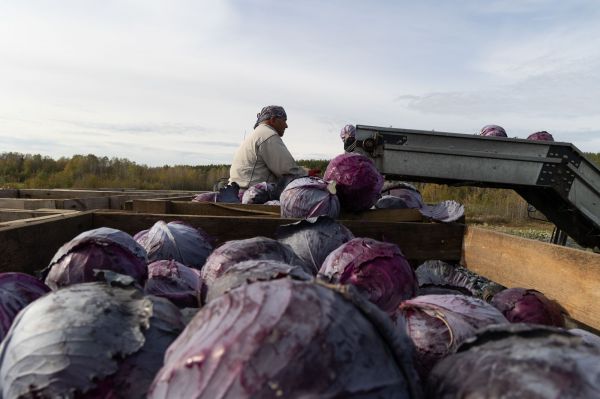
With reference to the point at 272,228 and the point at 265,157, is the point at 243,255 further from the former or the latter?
the point at 265,157

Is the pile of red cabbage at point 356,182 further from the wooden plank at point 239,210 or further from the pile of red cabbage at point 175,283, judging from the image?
the pile of red cabbage at point 175,283

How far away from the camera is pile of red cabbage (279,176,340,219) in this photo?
2.97m

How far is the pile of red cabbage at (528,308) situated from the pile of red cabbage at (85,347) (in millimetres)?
1433

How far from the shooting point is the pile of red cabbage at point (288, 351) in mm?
777

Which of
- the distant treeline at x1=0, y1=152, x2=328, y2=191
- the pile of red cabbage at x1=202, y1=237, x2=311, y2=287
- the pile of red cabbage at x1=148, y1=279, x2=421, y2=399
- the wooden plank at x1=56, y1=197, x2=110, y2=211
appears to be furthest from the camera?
the distant treeline at x1=0, y1=152, x2=328, y2=191

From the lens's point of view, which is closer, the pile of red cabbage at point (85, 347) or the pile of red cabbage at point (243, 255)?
the pile of red cabbage at point (85, 347)

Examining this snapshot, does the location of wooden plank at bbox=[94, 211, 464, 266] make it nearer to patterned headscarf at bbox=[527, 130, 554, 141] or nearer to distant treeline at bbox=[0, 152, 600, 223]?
patterned headscarf at bbox=[527, 130, 554, 141]

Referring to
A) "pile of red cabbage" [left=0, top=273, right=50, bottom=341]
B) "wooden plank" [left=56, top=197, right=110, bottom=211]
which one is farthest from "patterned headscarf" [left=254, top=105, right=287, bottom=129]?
"pile of red cabbage" [left=0, top=273, right=50, bottom=341]

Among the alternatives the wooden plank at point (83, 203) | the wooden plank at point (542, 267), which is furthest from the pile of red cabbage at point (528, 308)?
the wooden plank at point (83, 203)

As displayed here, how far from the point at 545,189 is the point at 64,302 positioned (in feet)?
18.2

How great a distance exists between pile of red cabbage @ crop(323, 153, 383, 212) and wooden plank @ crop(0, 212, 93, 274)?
170cm

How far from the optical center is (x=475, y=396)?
0.87m

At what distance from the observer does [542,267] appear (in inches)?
91.4

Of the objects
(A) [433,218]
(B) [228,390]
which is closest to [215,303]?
(B) [228,390]
